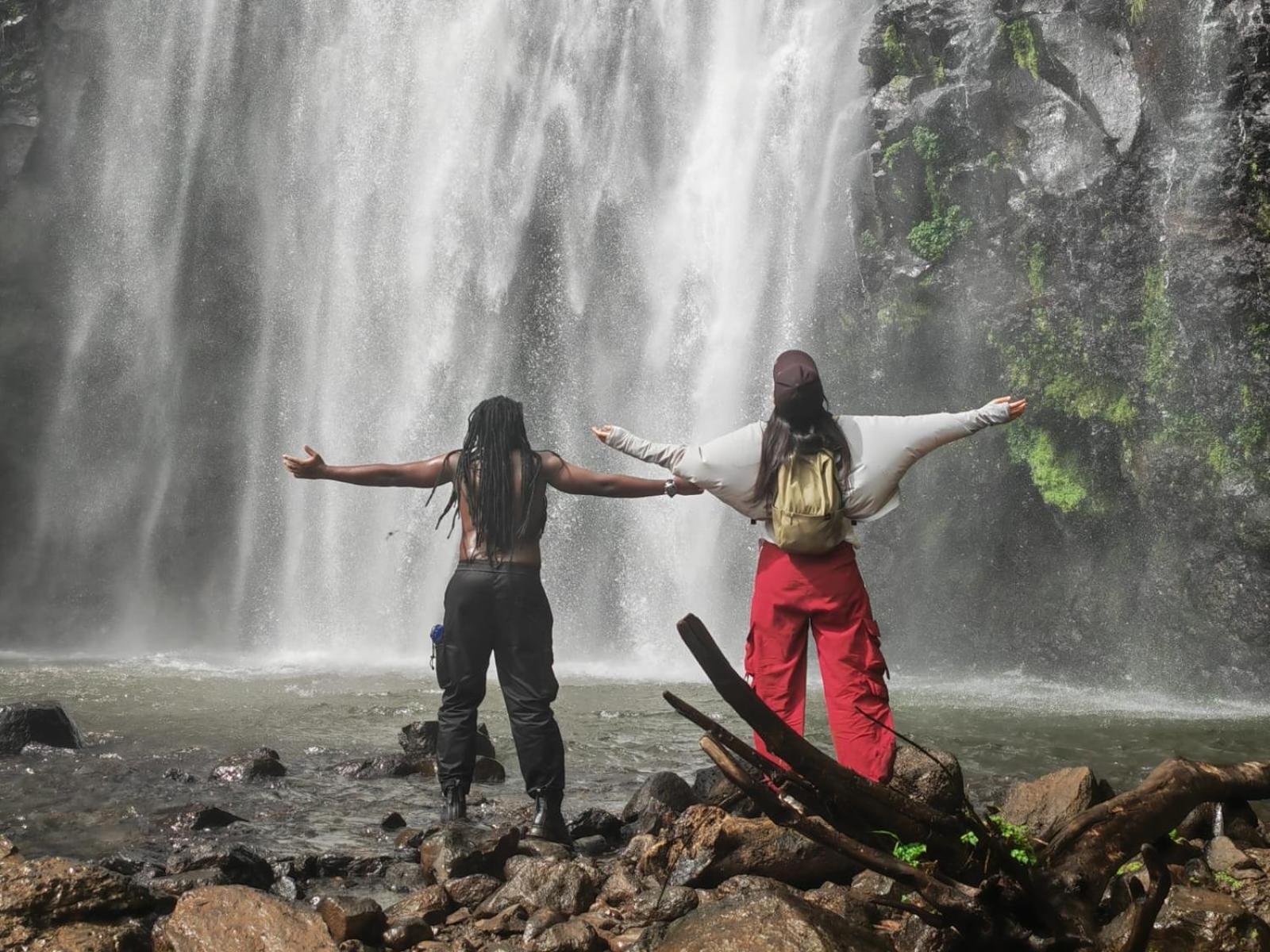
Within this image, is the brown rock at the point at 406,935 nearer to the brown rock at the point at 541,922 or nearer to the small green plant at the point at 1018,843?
the brown rock at the point at 541,922

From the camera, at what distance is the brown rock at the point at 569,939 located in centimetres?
305

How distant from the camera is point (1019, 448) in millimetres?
16516

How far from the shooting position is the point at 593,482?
4488mm

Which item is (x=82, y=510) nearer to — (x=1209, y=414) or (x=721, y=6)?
(x=721, y=6)

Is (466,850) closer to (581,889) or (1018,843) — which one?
(581,889)

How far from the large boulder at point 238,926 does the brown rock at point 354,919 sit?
6cm

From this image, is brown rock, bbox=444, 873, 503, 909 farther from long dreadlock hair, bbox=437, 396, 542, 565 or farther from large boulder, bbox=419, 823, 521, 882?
long dreadlock hair, bbox=437, 396, 542, 565

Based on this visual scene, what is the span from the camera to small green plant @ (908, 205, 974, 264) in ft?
55.3

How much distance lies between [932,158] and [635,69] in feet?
19.4

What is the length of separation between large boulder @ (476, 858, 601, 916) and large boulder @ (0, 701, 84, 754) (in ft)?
13.4

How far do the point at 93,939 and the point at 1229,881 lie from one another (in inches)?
133

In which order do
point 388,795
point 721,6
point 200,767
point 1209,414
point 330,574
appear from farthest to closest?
point 721,6, point 330,574, point 1209,414, point 200,767, point 388,795

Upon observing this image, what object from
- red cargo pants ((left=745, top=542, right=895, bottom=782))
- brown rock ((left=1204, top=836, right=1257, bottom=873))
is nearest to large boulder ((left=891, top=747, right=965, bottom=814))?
red cargo pants ((left=745, top=542, right=895, bottom=782))

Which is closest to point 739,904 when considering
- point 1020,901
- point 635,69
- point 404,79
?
point 1020,901
